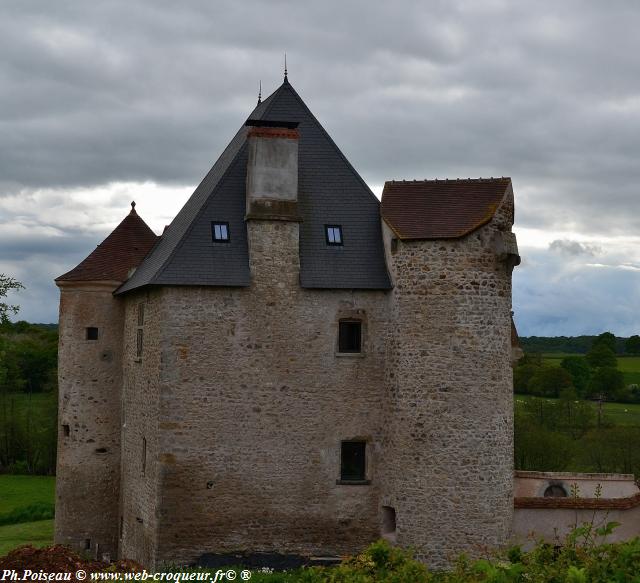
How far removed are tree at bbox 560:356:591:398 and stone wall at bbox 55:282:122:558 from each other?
159 ft

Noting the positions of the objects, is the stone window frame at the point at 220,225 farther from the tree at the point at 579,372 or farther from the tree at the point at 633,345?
the tree at the point at 633,345

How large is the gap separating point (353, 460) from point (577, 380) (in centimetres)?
5014

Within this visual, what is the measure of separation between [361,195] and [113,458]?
35.1ft

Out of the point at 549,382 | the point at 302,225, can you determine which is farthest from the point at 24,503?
the point at 549,382

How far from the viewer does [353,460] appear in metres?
23.7

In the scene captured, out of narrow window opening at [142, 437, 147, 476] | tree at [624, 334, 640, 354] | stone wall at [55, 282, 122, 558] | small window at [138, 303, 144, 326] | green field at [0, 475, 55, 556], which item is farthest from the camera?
tree at [624, 334, 640, 354]

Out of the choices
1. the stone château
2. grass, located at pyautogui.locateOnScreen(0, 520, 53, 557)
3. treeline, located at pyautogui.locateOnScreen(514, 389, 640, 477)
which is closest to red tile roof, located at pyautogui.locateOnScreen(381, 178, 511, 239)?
the stone château

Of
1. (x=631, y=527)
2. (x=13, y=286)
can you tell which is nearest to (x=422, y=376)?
(x=631, y=527)

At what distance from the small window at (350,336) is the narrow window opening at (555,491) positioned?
6.61 metres

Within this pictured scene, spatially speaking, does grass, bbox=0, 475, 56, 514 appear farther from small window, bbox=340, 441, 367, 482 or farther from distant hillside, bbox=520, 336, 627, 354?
distant hillside, bbox=520, 336, 627, 354

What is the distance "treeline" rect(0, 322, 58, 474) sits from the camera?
5691 centimetres

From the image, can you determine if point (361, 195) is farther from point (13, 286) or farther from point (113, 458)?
point (13, 286)

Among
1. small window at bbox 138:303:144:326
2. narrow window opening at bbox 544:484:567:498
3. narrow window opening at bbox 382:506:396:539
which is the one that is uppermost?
small window at bbox 138:303:144:326

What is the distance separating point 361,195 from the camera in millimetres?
25312
